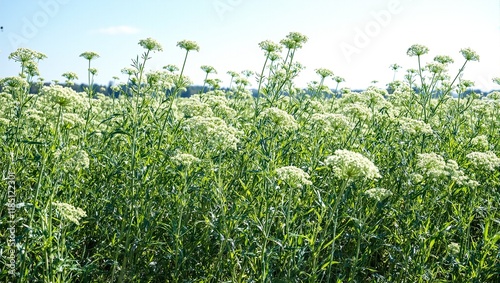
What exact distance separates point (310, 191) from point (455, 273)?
1.78 meters

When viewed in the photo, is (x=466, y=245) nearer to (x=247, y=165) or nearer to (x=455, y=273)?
(x=455, y=273)

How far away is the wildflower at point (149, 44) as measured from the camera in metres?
5.49

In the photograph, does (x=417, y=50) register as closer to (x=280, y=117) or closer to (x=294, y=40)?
(x=294, y=40)

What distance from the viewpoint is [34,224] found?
396cm

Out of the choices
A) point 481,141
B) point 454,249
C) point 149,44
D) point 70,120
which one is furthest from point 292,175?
point 481,141

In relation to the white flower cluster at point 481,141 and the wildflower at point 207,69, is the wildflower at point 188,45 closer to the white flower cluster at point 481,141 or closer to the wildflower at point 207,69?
the wildflower at point 207,69

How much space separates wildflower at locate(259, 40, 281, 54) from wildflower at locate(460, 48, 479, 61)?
10.4ft

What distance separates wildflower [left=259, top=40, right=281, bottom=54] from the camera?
6863 mm

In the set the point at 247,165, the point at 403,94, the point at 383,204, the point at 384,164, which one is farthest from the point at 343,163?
the point at 403,94

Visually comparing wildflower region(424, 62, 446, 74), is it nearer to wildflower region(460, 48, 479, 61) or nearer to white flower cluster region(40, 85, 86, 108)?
wildflower region(460, 48, 479, 61)

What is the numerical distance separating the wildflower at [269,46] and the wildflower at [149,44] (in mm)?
1974

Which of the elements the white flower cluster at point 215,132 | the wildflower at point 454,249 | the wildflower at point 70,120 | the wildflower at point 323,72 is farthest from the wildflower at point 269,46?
the wildflower at point 454,249

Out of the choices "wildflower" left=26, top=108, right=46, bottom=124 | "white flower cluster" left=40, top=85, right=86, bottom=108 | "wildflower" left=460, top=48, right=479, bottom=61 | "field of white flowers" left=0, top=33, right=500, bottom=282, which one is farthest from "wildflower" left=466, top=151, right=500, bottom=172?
"wildflower" left=26, top=108, right=46, bottom=124

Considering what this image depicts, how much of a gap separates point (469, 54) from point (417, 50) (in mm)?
827
